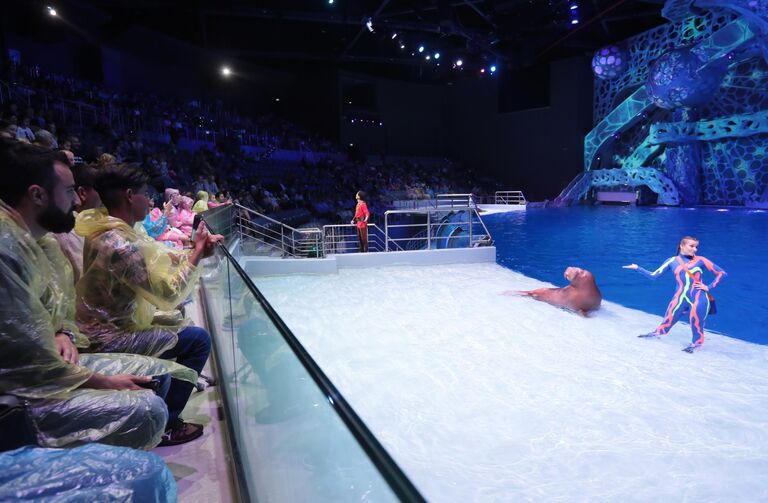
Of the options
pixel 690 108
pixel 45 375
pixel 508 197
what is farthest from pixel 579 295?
pixel 508 197

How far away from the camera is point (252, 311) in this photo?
2.07 m

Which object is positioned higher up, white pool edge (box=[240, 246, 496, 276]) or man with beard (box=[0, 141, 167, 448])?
man with beard (box=[0, 141, 167, 448])

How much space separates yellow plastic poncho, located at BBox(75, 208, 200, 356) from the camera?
223 cm

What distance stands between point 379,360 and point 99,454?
398 cm

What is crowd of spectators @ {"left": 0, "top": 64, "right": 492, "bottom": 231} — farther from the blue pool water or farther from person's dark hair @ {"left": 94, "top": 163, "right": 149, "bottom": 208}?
the blue pool water

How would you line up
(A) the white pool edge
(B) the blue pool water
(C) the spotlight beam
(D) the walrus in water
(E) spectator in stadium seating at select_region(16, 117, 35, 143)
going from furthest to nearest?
(C) the spotlight beam → (A) the white pool edge → (B) the blue pool water → (E) spectator in stadium seating at select_region(16, 117, 35, 143) → (D) the walrus in water

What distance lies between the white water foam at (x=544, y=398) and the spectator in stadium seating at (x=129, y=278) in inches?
66.6

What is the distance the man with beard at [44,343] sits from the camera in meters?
1.44

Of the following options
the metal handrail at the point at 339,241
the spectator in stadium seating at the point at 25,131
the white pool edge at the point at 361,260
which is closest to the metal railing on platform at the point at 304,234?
the metal handrail at the point at 339,241

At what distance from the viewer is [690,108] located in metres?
22.0

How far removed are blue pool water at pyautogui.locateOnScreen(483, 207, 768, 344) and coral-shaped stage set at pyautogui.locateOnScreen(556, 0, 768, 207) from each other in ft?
7.42

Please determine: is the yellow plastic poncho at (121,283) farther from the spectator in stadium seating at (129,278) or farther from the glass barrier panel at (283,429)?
the glass barrier panel at (283,429)

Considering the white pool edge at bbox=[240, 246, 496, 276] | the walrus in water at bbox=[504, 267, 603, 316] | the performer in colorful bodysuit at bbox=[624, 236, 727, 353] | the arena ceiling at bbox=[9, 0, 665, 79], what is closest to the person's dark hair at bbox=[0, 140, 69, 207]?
the performer in colorful bodysuit at bbox=[624, 236, 727, 353]

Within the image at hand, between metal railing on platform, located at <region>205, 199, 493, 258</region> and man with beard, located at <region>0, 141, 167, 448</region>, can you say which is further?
metal railing on platform, located at <region>205, 199, 493, 258</region>
